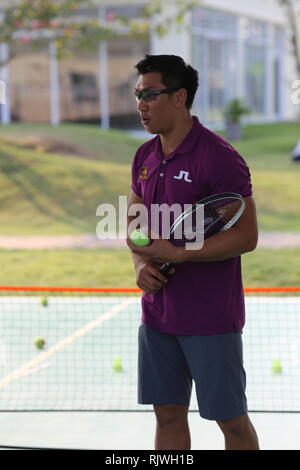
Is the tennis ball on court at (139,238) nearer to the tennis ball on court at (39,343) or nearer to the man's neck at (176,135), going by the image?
the man's neck at (176,135)

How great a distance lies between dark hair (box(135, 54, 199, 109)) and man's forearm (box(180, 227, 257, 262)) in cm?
60

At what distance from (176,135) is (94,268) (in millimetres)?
9319

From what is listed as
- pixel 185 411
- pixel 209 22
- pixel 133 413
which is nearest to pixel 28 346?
pixel 133 413

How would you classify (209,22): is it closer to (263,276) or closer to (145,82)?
(263,276)

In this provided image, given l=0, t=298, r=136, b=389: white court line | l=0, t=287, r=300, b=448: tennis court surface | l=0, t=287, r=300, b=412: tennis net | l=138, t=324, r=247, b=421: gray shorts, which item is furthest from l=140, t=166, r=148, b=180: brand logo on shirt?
l=0, t=298, r=136, b=389: white court line

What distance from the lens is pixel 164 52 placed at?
99.3 feet

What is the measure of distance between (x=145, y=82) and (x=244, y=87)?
33269 millimetres

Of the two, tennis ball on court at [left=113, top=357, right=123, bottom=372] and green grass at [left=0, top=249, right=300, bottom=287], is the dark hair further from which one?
green grass at [left=0, top=249, right=300, bottom=287]

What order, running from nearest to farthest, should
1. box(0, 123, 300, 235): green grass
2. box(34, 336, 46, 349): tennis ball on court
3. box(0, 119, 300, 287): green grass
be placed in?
box(34, 336, 46, 349): tennis ball on court < box(0, 119, 300, 287): green grass < box(0, 123, 300, 235): green grass

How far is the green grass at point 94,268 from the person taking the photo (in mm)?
12211

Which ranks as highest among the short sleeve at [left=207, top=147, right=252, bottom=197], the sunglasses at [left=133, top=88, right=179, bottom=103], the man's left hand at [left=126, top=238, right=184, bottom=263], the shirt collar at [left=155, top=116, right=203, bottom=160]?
the sunglasses at [left=133, top=88, right=179, bottom=103]

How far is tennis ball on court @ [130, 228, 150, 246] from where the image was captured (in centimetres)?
373

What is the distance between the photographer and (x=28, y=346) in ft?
27.2

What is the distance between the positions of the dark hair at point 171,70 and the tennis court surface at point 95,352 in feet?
8.70
